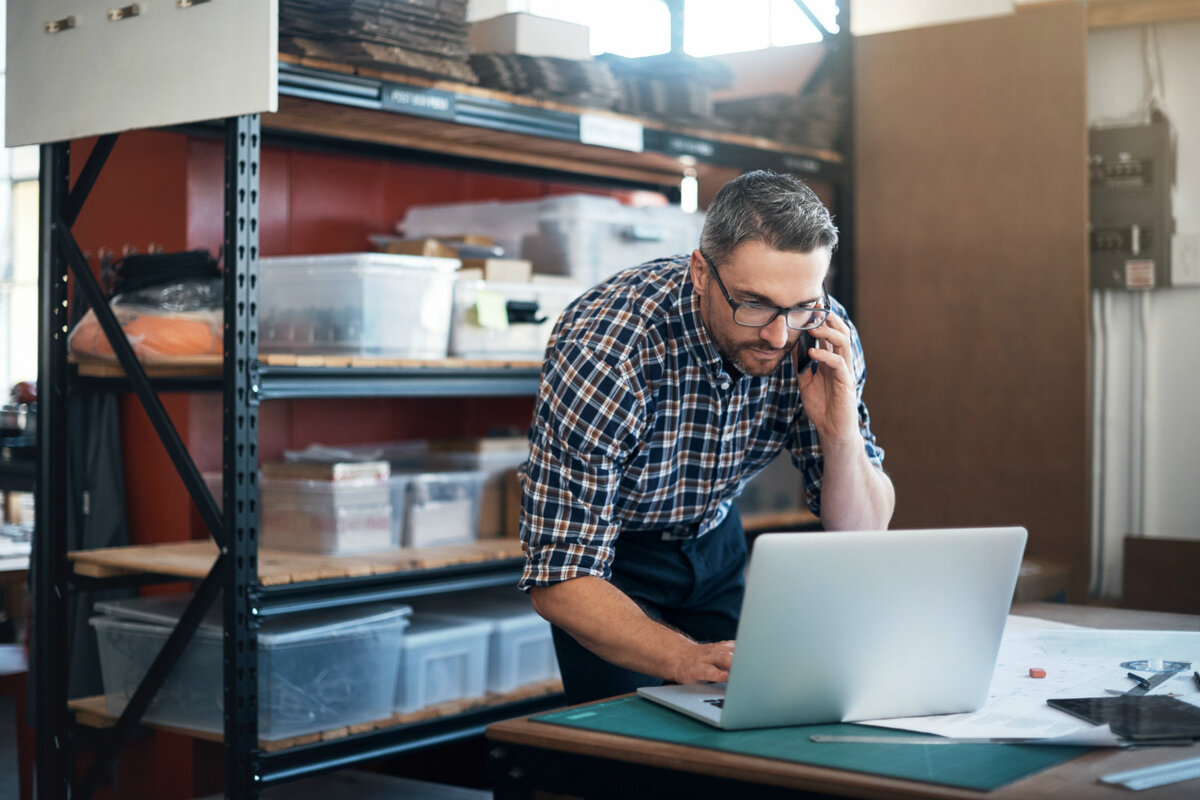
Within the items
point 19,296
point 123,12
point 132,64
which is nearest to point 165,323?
point 132,64

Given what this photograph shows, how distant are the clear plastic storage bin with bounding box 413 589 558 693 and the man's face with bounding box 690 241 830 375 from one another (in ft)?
4.69

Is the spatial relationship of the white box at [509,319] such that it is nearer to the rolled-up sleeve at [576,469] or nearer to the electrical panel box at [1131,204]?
the rolled-up sleeve at [576,469]

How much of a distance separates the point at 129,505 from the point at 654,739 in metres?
2.33

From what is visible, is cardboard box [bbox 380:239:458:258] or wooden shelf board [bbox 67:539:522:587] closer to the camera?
wooden shelf board [bbox 67:539:522:587]

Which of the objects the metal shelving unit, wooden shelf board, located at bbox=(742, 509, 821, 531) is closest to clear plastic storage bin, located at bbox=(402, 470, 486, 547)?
the metal shelving unit

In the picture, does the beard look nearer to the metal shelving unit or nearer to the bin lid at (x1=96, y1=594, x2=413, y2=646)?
the metal shelving unit

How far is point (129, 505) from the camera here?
11.1ft

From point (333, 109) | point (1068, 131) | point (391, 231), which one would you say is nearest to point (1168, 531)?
point (1068, 131)

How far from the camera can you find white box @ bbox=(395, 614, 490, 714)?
303 centimetres

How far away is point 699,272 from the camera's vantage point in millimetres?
1959

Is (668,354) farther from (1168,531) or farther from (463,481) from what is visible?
(1168,531)

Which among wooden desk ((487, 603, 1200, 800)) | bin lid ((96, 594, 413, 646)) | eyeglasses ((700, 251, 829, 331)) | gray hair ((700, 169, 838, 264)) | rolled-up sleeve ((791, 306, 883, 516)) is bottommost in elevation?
bin lid ((96, 594, 413, 646))

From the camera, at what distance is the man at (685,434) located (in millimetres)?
1826

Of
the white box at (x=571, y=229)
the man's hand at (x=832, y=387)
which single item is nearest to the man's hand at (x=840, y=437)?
the man's hand at (x=832, y=387)
